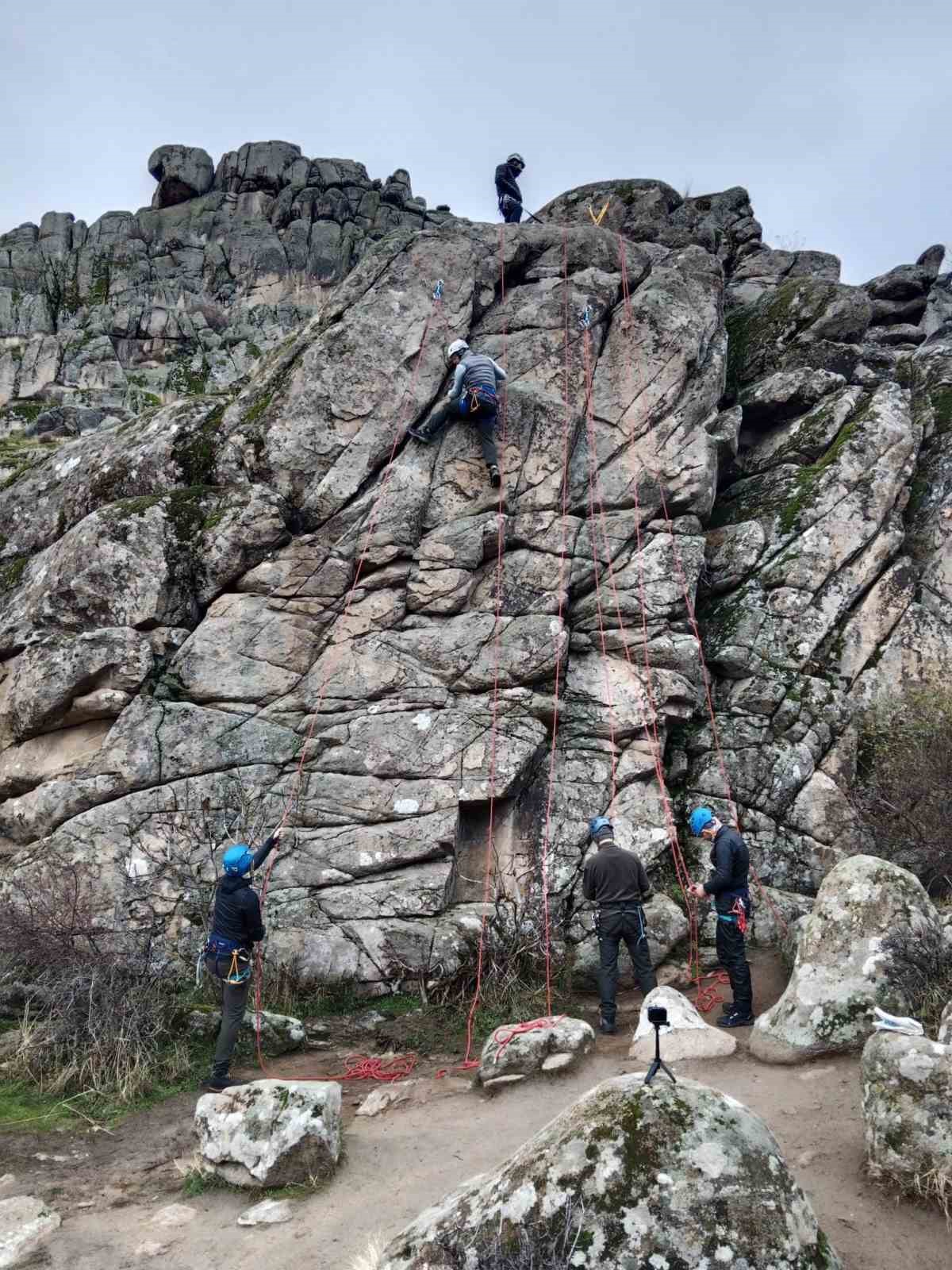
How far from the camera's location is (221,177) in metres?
59.4

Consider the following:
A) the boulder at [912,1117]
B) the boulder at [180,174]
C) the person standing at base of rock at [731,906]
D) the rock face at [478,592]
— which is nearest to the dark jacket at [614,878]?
the person standing at base of rock at [731,906]

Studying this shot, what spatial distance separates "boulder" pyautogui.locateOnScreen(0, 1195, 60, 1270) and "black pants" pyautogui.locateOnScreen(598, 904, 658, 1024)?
5.92m

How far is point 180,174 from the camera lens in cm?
5847

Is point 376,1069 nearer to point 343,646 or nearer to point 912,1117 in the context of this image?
point 912,1117

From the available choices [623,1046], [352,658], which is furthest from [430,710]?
[623,1046]

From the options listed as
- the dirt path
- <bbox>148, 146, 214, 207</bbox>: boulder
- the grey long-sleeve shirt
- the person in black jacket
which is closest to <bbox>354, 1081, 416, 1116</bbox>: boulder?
the dirt path

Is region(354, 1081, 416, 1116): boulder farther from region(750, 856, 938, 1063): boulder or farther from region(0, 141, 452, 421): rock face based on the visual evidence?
region(0, 141, 452, 421): rock face

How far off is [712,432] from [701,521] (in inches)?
72.1

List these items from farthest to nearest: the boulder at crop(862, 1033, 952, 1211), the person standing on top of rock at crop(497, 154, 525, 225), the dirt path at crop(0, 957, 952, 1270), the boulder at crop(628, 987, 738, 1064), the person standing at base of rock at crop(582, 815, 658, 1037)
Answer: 1. the person standing on top of rock at crop(497, 154, 525, 225)
2. the person standing at base of rock at crop(582, 815, 658, 1037)
3. the boulder at crop(628, 987, 738, 1064)
4. the dirt path at crop(0, 957, 952, 1270)
5. the boulder at crop(862, 1033, 952, 1211)

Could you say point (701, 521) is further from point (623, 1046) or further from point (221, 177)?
point (221, 177)

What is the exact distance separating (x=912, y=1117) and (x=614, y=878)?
5071 millimetres

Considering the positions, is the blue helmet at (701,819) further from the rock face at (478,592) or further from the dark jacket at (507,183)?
the dark jacket at (507,183)

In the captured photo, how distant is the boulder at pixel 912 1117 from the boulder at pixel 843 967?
2.20 meters

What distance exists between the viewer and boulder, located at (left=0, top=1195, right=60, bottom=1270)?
18.5 feet
